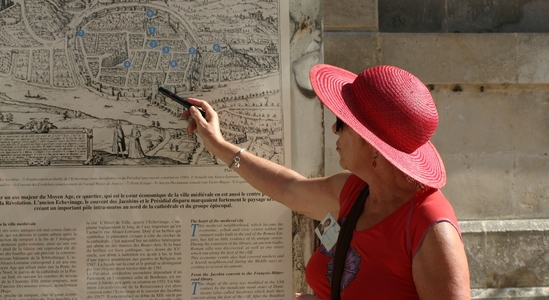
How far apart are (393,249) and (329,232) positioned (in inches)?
13.2

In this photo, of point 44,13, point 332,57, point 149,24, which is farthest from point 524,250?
point 44,13

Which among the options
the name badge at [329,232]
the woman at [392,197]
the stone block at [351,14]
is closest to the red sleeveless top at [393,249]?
the woman at [392,197]

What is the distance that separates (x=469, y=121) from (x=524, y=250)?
1.10 metres

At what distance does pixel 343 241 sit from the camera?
2.06m

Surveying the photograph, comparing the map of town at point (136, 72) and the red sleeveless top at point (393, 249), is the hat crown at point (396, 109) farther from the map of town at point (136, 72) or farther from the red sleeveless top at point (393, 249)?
the map of town at point (136, 72)

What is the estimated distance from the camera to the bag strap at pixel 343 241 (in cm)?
202

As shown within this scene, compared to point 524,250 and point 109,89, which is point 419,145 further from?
point 524,250

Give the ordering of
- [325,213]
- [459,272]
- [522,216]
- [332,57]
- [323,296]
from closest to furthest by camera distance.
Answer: [459,272] < [323,296] < [325,213] < [332,57] < [522,216]

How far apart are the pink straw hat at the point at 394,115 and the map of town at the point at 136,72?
643mm

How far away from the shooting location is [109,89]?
2508mm

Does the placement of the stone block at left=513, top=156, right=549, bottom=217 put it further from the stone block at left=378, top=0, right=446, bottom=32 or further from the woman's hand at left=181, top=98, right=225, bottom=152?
the woman's hand at left=181, top=98, right=225, bottom=152

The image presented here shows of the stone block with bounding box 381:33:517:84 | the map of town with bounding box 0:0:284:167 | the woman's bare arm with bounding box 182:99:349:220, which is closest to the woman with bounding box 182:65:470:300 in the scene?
the woman's bare arm with bounding box 182:99:349:220

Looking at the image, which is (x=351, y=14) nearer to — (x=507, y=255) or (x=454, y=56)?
(x=454, y=56)

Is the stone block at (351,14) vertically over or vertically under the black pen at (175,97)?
over
